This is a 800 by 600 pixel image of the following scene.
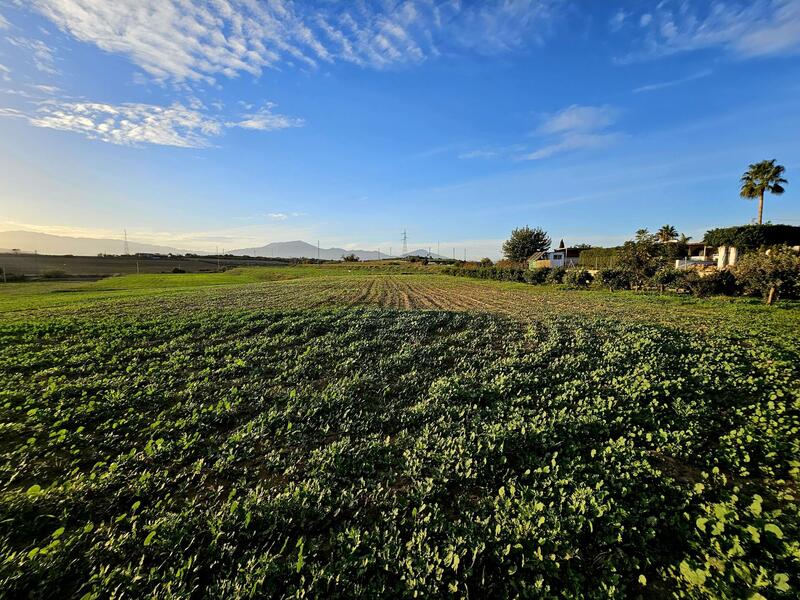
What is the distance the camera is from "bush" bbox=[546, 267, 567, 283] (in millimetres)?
45181

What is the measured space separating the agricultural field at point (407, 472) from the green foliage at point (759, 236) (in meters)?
38.8

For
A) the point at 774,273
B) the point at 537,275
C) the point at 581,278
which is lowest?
Answer: the point at 581,278

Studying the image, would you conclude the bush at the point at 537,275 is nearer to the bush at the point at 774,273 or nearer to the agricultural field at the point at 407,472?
the bush at the point at 774,273

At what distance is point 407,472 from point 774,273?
2830 centimetres

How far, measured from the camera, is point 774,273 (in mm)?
20969

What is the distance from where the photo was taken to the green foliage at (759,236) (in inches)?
1495

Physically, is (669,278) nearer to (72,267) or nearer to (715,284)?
(715,284)

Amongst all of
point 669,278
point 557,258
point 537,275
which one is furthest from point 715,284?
point 557,258

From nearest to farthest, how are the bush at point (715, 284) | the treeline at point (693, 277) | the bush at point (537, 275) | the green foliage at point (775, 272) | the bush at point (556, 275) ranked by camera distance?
the green foliage at point (775, 272) → the treeline at point (693, 277) → the bush at point (715, 284) → the bush at point (556, 275) → the bush at point (537, 275)

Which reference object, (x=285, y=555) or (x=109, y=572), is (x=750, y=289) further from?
(x=109, y=572)

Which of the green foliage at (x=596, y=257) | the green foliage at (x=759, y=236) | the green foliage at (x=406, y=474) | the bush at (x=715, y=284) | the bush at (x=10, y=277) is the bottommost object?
the green foliage at (x=406, y=474)

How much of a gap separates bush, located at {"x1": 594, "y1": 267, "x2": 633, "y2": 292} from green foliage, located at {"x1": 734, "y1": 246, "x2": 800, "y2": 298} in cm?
1054

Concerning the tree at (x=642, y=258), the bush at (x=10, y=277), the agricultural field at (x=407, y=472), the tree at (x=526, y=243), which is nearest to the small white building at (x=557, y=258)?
the tree at (x=526, y=243)

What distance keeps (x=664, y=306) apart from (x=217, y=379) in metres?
25.9
